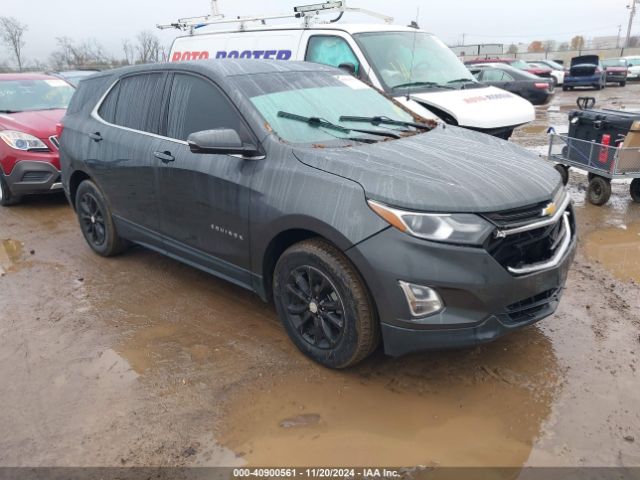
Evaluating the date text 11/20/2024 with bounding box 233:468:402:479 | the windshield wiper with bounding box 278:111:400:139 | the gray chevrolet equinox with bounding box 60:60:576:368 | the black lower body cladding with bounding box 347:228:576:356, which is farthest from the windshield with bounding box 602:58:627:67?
the date text 11/20/2024 with bounding box 233:468:402:479

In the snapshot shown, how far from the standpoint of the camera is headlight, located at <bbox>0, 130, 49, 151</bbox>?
6.65 meters

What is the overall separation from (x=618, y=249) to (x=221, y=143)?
4077mm

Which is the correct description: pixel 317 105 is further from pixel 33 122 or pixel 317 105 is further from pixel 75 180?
pixel 33 122

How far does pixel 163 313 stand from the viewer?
400 centimetres

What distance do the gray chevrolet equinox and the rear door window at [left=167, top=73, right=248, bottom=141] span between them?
0.01 meters

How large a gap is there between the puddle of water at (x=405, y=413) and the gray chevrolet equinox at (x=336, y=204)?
0.86ft

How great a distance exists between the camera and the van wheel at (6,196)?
687cm

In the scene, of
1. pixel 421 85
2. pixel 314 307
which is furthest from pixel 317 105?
pixel 421 85

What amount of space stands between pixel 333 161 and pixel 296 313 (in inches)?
38.3

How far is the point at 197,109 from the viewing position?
379cm

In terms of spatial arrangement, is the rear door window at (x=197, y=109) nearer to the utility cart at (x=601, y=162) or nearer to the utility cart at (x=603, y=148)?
the utility cart at (x=601, y=162)

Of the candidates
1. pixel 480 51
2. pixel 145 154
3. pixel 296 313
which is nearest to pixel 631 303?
pixel 296 313

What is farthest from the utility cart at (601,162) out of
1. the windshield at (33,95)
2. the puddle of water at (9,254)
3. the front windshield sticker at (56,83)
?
the front windshield sticker at (56,83)

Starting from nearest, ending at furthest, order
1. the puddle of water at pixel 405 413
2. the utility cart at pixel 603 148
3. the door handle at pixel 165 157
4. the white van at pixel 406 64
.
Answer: the puddle of water at pixel 405 413
the door handle at pixel 165 157
the utility cart at pixel 603 148
the white van at pixel 406 64
